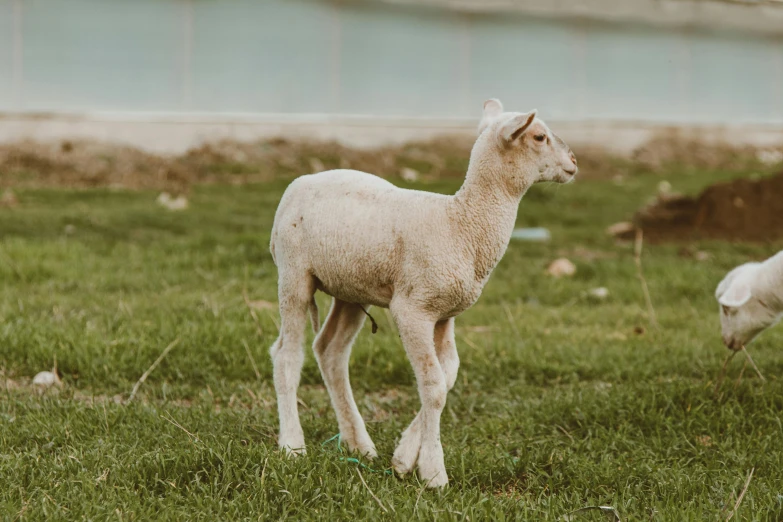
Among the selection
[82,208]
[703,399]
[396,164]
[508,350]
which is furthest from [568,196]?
[703,399]

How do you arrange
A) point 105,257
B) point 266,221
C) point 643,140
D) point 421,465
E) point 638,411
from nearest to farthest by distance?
1. point 421,465
2. point 638,411
3. point 105,257
4. point 266,221
5. point 643,140

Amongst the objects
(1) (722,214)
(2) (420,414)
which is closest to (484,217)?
(2) (420,414)

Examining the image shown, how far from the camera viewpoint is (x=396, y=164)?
15.1 m

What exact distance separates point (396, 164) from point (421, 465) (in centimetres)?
1199

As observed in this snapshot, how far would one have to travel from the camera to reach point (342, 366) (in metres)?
3.67

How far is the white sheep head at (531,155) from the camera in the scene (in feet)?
10.7

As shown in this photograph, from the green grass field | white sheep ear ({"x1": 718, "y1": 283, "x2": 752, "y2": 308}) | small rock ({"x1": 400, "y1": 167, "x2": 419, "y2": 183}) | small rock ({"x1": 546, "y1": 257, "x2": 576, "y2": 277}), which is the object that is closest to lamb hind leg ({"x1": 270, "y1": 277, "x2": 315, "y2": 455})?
the green grass field

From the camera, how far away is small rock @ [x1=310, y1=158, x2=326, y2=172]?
45.9 ft

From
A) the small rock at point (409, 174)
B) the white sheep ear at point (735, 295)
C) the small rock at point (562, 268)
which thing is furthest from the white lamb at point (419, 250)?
the small rock at point (409, 174)

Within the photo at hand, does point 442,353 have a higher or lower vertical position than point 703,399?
higher

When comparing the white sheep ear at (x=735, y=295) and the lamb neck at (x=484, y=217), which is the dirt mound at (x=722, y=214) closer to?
the white sheep ear at (x=735, y=295)

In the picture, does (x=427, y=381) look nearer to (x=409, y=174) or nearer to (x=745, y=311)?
(x=745, y=311)

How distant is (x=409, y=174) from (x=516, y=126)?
11.1 m

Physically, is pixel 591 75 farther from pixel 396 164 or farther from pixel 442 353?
pixel 442 353
